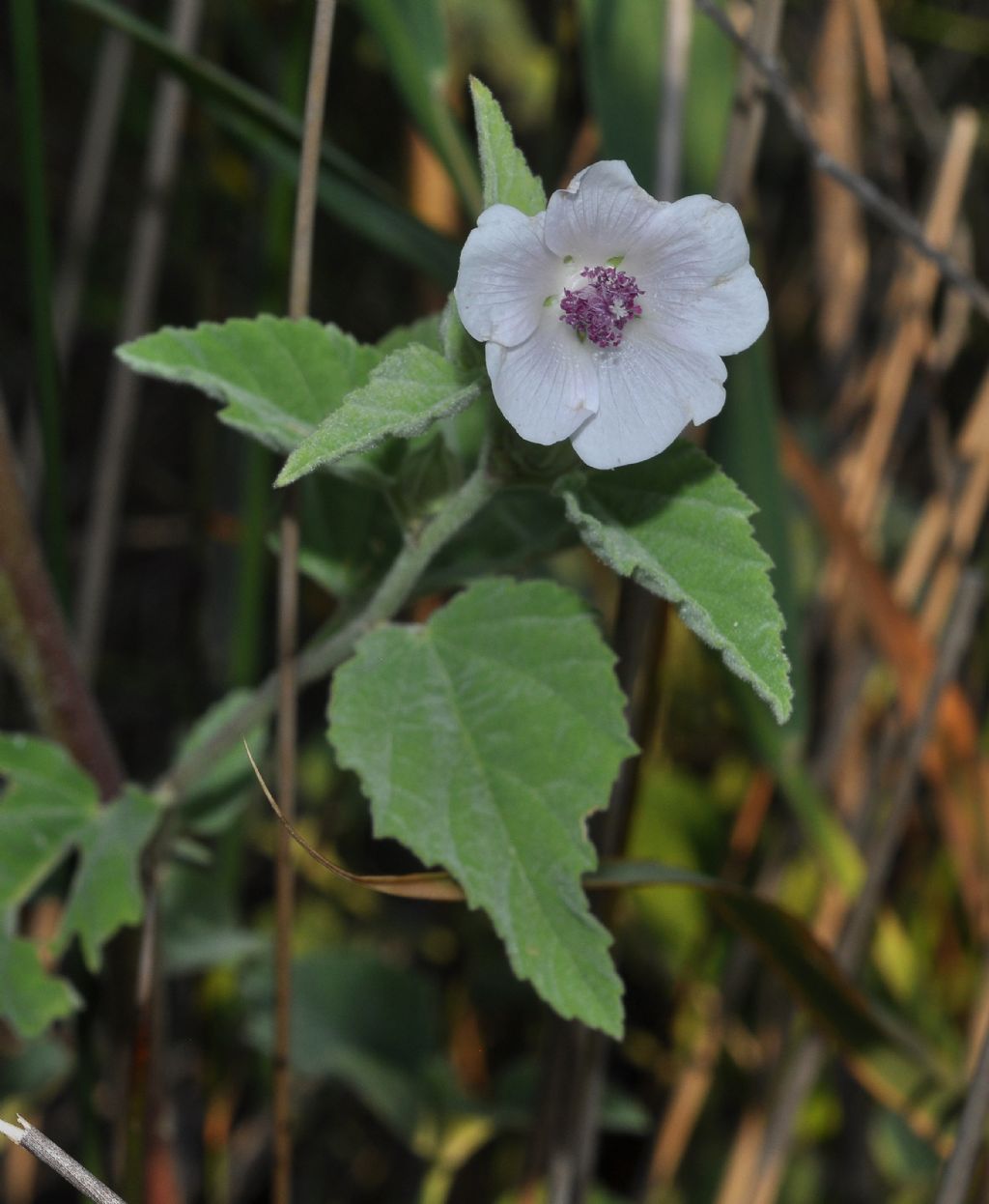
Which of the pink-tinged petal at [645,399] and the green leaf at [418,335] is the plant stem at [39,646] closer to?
the green leaf at [418,335]

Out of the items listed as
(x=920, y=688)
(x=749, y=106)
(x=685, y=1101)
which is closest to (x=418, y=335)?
(x=749, y=106)

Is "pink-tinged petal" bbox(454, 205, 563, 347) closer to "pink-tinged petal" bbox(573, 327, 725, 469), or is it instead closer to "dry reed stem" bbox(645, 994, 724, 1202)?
"pink-tinged petal" bbox(573, 327, 725, 469)

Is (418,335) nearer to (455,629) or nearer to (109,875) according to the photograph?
(455,629)

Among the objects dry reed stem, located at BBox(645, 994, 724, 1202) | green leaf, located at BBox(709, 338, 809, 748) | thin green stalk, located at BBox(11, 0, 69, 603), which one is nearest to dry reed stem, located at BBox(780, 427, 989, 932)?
green leaf, located at BBox(709, 338, 809, 748)

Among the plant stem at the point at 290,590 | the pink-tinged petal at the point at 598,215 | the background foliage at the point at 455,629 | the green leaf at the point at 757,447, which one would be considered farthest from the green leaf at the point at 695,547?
the green leaf at the point at 757,447

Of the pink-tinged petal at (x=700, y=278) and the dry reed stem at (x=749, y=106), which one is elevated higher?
the dry reed stem at (x=749, y=106)
